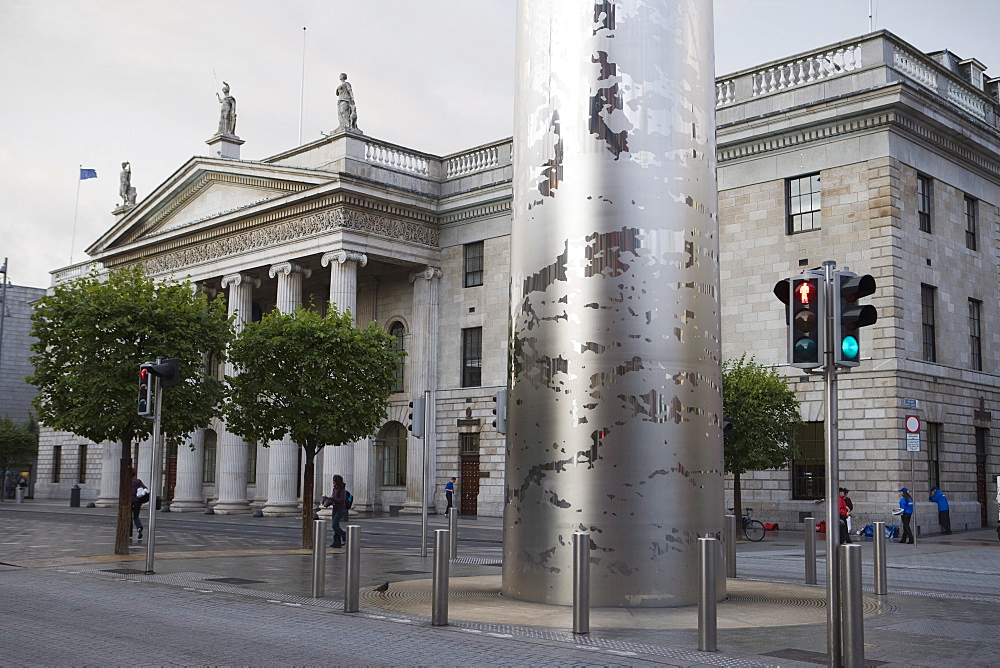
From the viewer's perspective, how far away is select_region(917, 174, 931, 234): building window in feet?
108

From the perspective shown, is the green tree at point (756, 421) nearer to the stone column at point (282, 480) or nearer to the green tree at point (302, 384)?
the green tree at point (302, 384)

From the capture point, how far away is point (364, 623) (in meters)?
11.1

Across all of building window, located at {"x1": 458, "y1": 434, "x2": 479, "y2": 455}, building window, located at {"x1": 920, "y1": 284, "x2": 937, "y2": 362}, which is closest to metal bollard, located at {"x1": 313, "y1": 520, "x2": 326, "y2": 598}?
building window, located at {"x1": 920, "y1": 284, "x2": 937, "y2": 362}

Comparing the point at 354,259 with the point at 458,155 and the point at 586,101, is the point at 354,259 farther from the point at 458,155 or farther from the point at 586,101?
the point at 586,101

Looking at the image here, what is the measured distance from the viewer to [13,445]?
66.5 m

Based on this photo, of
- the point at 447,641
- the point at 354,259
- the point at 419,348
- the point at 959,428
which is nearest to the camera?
the point at 447,641

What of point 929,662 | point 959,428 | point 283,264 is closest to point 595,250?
point 929,662

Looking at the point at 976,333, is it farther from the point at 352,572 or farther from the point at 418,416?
the point at 352,572

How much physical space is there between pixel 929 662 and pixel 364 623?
5405 mm

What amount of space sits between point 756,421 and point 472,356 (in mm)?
18713

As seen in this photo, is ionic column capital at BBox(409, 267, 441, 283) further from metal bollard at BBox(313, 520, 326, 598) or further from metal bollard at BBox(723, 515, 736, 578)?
metal bollard at BBox(313, 520, 326, 598)

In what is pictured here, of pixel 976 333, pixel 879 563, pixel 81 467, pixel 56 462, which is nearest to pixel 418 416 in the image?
pixel 879 563

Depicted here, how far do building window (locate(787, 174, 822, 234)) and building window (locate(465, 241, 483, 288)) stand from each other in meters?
14.6

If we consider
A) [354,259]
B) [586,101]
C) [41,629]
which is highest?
[354,259]
